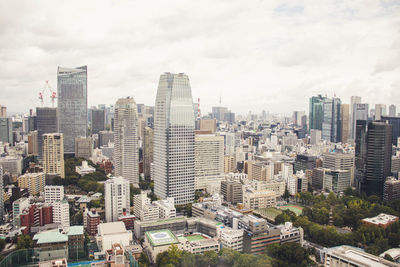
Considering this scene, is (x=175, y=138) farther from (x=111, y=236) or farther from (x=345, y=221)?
(x=345, y=221)

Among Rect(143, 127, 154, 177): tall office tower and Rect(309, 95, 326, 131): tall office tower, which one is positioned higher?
Rect(309, 95, 326, 131): tall office tower

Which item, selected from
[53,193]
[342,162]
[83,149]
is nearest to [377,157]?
[342,162]

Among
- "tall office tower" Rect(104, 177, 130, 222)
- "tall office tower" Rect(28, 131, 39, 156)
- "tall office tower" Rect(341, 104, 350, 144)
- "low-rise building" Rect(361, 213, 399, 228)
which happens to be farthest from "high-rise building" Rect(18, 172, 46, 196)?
"tall office tower" Rect(341, 104, 350, 144)

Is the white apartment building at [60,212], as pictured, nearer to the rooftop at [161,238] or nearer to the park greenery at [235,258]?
the rooftop at [161,238]

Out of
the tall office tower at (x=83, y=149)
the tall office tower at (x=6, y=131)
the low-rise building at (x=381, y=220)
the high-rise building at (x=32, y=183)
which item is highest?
the tall office tower at (x=6, y=131)

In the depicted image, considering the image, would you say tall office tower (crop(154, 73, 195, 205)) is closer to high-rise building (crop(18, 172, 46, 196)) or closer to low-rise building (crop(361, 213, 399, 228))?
high-rise building (crop(18, 172, 46, 196))

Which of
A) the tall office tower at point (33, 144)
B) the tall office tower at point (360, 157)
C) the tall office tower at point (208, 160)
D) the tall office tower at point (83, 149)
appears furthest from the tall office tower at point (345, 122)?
the tall office tower at point (33, 144)
